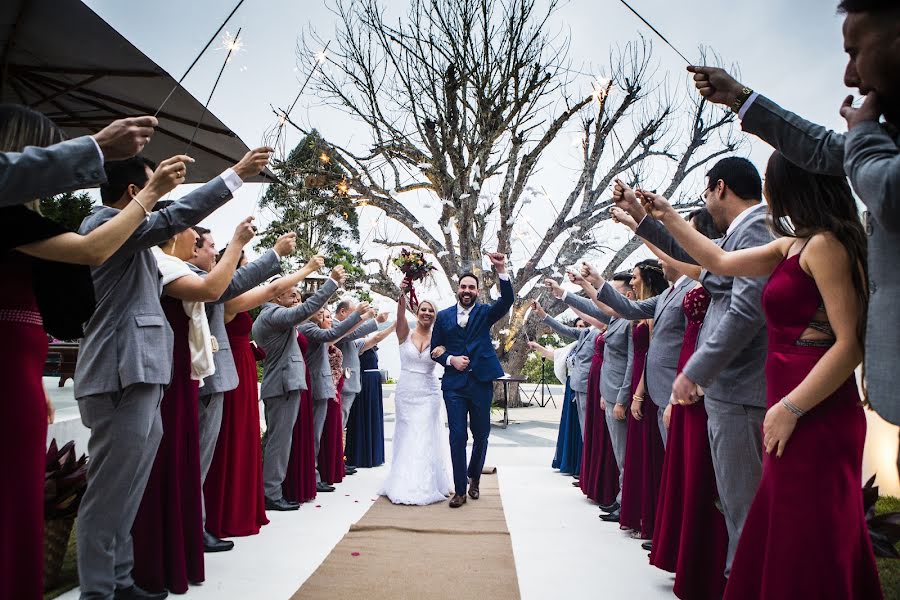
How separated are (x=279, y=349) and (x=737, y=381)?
135 inches

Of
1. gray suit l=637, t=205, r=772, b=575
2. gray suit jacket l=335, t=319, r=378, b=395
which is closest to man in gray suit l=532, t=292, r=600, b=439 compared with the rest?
gray suit jacket l=335, t=319, r=378, b=395

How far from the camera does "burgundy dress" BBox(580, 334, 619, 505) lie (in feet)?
16.7

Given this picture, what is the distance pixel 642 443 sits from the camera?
13.6 feet

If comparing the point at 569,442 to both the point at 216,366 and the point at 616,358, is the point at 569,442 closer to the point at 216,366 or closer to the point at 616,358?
the point at 616,358

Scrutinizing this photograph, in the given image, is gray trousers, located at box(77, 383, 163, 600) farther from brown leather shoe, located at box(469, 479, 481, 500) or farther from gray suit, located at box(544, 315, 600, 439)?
gray suit, located at box(544, 315, 600, 439)

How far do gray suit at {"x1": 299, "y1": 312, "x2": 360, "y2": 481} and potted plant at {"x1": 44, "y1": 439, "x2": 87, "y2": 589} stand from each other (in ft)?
8.62

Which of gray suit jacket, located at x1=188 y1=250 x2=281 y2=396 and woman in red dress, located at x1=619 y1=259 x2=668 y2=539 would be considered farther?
Answer: woman in red dress, located at x1=619 y1=259 x2=668 y2=539

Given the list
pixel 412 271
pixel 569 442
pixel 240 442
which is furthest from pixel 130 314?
pixel 569 442

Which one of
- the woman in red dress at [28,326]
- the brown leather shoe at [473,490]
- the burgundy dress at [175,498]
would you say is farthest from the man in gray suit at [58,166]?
the brown leather shoe at [473,490]

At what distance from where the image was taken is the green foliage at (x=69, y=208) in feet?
23.1

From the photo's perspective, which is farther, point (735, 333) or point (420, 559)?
point (420, 559)

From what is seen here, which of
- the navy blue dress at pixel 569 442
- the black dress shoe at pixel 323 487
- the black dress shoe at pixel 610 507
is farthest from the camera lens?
the navy blue dress at pixel 569 442

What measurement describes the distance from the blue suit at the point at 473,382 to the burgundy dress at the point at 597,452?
0.95 m

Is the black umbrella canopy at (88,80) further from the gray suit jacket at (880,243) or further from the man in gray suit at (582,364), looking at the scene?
the gray suit jacket at (880,243)
